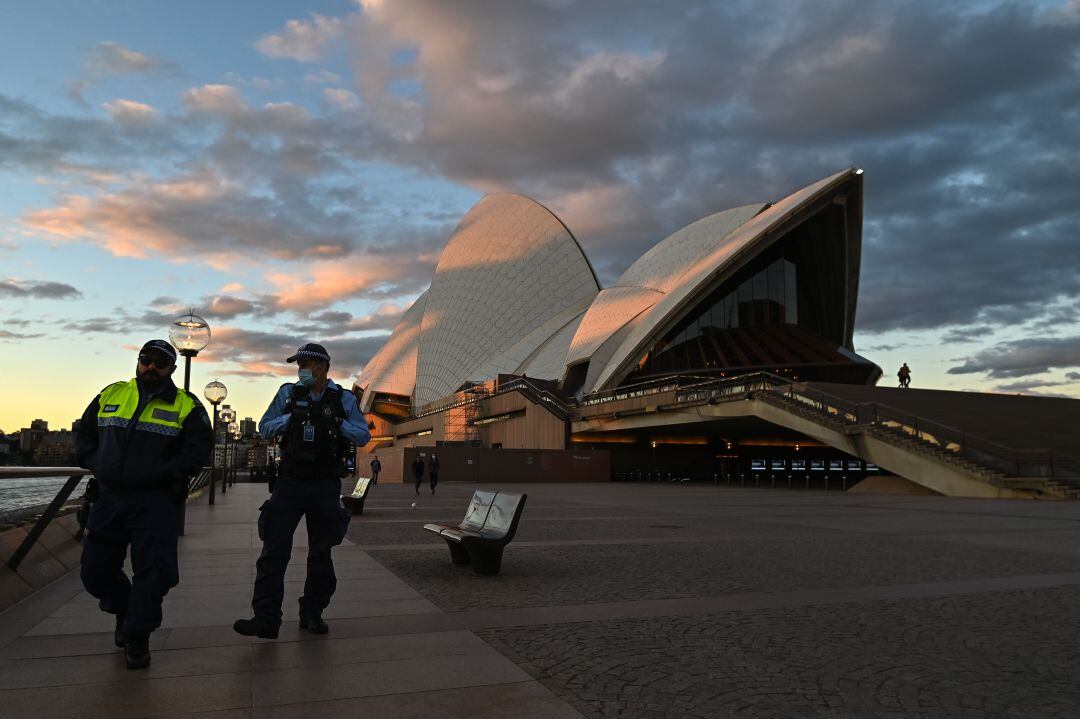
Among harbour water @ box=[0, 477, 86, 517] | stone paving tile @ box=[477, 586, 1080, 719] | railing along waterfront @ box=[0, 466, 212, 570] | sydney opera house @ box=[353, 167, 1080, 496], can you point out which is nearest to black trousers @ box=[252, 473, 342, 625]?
stone paving tile @ box=[477, 586, 1080, 719]

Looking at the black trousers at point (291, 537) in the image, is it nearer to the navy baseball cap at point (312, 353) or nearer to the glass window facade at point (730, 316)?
the navy baseball cap at point (312, 353)

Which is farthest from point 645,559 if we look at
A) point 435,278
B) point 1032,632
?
point 435,278

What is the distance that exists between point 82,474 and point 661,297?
137 feet

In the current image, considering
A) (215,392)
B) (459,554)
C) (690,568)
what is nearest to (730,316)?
(215,392)

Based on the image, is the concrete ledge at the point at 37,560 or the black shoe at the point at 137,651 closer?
the black shoe at the point at 137,651

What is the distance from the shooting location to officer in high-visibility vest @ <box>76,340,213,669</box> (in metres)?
3.78

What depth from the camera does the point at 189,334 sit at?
10016mm

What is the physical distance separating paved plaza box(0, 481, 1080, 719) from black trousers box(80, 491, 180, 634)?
347mm

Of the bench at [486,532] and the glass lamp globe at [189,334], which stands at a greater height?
the glass lamp globe at [189,334]

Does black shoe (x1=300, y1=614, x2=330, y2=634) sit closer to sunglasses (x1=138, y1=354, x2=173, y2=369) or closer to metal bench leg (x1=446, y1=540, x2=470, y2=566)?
sunglasses (x1=138, y1=354, x2=173, y2=369)

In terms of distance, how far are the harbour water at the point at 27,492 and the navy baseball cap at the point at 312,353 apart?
2442 mm

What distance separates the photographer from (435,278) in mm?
66188

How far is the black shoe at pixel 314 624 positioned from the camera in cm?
442

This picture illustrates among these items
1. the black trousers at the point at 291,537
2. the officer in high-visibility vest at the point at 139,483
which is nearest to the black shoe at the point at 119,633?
the officer in high-visibility vest at the point at 139,483
